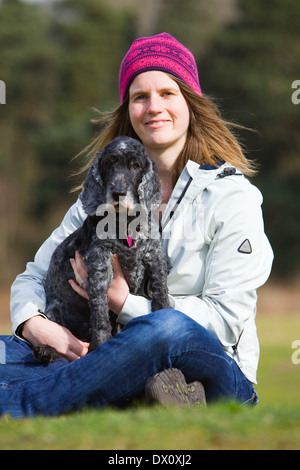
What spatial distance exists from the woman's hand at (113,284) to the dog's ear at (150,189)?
0.39m

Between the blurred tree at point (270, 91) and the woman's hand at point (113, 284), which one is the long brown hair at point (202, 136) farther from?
the blurred tree at point (270, 91)

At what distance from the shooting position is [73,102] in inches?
1297

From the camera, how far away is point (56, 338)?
170 inches

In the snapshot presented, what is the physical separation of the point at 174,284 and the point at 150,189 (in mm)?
622

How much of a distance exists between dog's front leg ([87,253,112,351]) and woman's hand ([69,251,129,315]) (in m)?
0.05

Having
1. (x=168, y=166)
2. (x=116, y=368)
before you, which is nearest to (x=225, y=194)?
(x=168, y=166)

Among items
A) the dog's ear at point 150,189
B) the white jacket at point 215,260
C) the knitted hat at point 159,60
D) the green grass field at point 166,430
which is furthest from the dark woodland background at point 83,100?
the green grass field at point 166,430

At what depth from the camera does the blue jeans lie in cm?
382

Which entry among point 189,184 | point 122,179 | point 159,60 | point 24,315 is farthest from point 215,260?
point 159,60

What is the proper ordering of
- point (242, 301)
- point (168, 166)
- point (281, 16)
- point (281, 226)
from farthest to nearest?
point (281, 16), point (281, 226), point (168, 166), point (242, 301)

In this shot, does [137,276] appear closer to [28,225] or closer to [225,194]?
[225,194]

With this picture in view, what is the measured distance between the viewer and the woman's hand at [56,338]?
4305mm

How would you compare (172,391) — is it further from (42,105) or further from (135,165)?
(42,105)

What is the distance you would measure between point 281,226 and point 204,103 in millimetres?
24474
